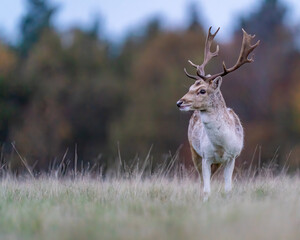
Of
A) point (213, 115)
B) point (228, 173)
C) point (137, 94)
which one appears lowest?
point (137, 94)

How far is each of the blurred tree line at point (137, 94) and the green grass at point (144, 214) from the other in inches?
782

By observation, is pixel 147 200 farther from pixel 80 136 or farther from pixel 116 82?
pixel 116 82

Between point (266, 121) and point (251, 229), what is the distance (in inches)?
1107

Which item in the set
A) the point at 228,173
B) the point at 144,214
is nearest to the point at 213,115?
the point at 228,173

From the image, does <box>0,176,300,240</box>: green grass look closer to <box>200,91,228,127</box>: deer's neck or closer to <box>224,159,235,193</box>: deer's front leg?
<box>224,159,235,193</box>: deer's front leg

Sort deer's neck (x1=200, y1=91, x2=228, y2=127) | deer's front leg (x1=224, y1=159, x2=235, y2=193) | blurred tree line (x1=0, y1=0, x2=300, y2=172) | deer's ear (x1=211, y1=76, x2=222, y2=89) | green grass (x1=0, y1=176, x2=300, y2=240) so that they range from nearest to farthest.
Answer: green grass (x1=0, y1=176, x2=300, y2=240) → deer's front leg (x1=224, y1=159, x2=235, y2=193) → deer's neck (x1=200, y1=91, x2=228, y2=127) → deer's ear (x1=211, y1=76, x2=222, y2=89) → blurred tree line (x1=0, y1=0, x2=300, y2=172)

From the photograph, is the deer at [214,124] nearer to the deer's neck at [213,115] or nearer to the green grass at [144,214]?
the deer's neck at [213,115]

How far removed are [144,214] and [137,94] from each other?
102 feet

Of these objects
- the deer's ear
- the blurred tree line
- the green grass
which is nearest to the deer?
the deer's ear

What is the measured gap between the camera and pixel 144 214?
5773 millimetres

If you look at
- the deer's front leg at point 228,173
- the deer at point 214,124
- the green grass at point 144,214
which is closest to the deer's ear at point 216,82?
the deer at point 214,124

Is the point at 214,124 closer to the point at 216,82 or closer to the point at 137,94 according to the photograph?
the point at 216,82

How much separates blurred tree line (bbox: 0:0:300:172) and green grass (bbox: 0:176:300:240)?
782 inches

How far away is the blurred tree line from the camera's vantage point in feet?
103
